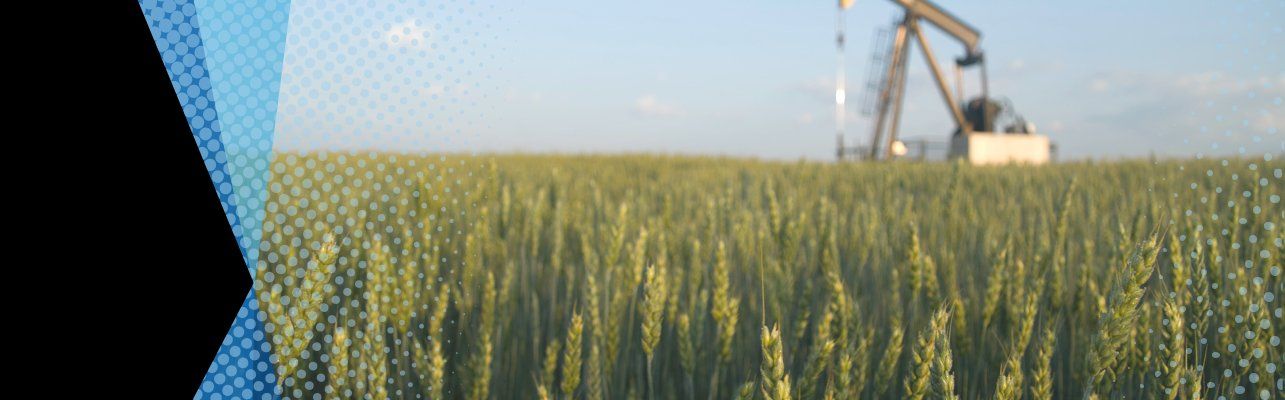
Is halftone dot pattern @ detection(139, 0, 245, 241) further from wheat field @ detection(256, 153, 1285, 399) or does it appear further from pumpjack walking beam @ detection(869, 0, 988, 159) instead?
pumpjack walking beam @ detection(869, 0, 988, 159)

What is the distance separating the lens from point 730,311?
1.21 metres

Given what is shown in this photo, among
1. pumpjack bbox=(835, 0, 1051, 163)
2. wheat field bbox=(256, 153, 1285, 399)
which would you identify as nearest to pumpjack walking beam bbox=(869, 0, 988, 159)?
pumpjack bbox=(835, 0, 1051, 163)

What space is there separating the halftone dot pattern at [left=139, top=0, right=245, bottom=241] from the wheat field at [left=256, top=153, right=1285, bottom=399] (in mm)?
148

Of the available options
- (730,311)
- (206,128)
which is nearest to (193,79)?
(206,128)

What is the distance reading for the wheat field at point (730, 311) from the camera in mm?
950

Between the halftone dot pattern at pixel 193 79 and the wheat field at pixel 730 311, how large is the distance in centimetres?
15

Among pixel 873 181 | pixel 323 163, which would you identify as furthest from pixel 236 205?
pixel 873 181

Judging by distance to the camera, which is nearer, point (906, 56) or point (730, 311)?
point (730, 311)

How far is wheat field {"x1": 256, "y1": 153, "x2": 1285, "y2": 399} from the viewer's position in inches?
37.4

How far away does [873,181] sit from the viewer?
19.0ft

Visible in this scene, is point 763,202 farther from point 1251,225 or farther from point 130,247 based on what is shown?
point 130,247

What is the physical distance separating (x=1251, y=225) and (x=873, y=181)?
378 centimetres

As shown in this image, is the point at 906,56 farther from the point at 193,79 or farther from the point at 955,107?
the point at 193,79

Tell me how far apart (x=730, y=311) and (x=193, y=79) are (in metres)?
0.86
